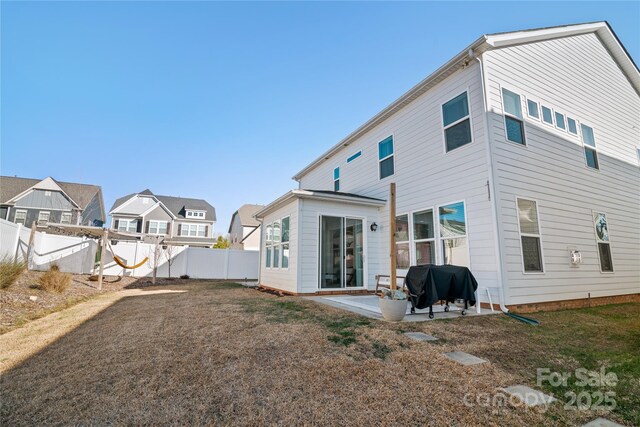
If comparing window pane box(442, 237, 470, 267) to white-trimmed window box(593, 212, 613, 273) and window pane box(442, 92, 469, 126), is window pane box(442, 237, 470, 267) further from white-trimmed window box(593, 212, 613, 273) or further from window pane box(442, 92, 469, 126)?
white-trimmed window box(593, 212, 613, 273)

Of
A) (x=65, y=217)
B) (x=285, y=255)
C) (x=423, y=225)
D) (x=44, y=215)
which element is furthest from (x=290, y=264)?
(x=44, y=215)

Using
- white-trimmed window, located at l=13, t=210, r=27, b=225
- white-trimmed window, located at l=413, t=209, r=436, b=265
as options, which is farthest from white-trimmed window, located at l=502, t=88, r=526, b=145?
white-trimmed window, located at l=13, t=210, r=27, b=225

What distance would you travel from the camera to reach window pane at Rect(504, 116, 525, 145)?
622cm

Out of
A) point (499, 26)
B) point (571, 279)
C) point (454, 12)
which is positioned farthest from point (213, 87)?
point (571, 279)

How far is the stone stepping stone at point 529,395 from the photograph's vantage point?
211 cm

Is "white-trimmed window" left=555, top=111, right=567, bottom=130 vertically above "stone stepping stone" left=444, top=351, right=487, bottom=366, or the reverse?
"white-trimmed window" left=555, top=111, right=567, bottom=130

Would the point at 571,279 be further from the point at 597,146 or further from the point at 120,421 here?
the point at 120,421

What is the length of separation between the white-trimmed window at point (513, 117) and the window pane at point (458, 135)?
762 mm

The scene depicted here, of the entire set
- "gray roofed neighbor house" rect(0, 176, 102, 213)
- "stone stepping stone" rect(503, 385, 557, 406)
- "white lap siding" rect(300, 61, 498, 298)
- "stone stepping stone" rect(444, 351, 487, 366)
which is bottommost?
"stone stepping stone" rect(503, 385, 557, 406)

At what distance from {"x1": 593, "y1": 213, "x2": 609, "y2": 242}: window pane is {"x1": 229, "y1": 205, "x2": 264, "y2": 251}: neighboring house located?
24825 mm

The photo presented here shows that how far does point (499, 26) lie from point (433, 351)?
25.7 ft

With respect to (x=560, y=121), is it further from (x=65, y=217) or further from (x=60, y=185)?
(x=60, y=185)

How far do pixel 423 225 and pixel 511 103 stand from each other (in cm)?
338

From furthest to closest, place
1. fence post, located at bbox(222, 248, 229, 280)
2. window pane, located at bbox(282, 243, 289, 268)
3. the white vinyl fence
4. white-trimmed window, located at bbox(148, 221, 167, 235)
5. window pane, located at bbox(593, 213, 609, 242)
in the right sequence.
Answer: white-trimmed window, located at bbox(148, 221, 167, 235) < fence post, located at bbox(222, 248, 229, 280) < the white vinyl fence < window pane, located at bbox(282, 243, 289, 268) < window pane, located at bbox(593, 213, 609, 242)
